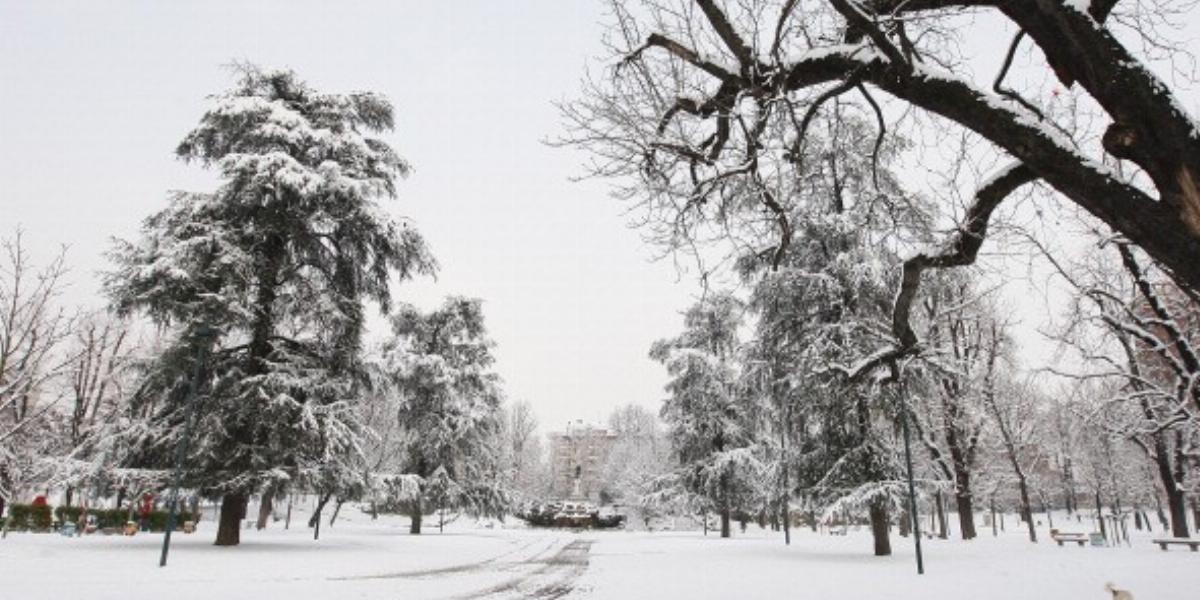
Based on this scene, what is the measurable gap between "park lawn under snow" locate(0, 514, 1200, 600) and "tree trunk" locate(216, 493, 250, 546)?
49 cm

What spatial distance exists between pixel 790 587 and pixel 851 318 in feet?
28.6

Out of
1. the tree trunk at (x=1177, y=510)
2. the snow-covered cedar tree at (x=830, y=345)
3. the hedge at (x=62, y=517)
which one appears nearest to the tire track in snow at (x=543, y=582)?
the snow-covered cedar tree at (x=830, y=345)

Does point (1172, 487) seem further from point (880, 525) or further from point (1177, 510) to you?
point (880, 525)

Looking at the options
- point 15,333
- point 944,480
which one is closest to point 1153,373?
point 944,480

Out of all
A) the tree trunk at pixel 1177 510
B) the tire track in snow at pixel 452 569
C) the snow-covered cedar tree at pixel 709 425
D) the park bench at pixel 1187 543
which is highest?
the snow-covered cedar tree at pixel 709 425

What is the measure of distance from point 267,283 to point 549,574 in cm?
1115

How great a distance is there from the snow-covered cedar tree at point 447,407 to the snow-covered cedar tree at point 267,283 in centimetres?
1205

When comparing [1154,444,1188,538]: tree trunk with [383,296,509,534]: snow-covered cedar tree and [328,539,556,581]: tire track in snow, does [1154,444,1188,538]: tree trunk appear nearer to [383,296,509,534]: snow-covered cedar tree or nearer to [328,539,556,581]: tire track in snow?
[328,539,556,581]: tire track in snow

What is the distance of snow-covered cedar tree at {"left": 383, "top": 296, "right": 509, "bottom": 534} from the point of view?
3181 centimetres

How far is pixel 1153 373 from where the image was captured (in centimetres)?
2556

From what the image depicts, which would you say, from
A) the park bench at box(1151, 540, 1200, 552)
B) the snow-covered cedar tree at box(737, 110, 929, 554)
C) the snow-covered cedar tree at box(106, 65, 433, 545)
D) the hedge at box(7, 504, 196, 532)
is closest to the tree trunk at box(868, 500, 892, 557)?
the snow-covered cedar tree at box(737, 110, 929, 554)

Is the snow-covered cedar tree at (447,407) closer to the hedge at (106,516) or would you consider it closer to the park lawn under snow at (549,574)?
the hedge at (106,516)

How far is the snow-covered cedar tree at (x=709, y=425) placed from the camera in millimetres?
30875

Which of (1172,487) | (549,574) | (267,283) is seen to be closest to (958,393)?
(1172,487)
